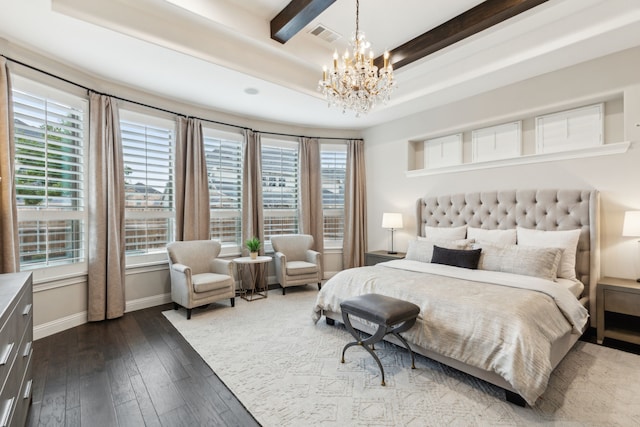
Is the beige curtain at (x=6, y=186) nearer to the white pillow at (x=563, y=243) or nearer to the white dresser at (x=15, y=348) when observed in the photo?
the white dresser at (x=15, y=348)

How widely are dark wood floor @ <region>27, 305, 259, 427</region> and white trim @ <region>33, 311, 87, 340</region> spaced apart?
0.08 metres

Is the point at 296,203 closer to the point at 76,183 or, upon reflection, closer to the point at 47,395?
the point at 76,183

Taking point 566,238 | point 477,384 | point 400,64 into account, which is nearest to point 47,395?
point 477,384

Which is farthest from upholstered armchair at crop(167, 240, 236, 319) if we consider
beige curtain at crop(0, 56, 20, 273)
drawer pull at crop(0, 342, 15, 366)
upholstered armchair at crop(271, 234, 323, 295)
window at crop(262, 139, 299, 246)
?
A: drawer pull at crop(0, 342, 15, 366)

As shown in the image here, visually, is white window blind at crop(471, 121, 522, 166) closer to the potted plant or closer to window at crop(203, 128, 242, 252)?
the potted plant

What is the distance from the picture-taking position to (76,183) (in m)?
3.65

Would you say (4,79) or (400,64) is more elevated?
(400,64)

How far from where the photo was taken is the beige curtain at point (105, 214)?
3652 mm

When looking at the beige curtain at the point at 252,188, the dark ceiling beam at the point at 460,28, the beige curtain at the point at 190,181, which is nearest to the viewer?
the dark ceiling beam at the point at 460,28

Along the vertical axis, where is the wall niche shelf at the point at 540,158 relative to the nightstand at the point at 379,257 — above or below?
above

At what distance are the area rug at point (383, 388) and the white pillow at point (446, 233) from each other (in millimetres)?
1718

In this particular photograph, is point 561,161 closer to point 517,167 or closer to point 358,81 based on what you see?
point 517,167

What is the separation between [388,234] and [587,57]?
11.5 feet

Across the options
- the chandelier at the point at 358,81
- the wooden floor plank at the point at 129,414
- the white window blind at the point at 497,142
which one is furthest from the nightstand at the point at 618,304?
the wooden floor plank at the point at 129,414
